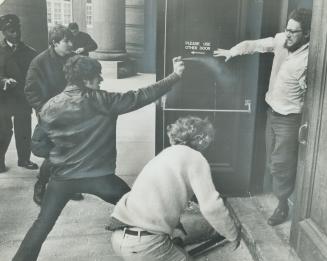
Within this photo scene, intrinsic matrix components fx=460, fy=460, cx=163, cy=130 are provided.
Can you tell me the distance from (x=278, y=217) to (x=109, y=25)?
1768mm

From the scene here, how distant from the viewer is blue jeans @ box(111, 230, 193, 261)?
7.41ft

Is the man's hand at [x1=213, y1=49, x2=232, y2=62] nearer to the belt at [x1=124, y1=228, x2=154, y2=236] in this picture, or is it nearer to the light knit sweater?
the light knit sweater

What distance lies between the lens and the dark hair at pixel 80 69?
2.52 meters

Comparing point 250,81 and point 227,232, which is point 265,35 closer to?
point 250,81

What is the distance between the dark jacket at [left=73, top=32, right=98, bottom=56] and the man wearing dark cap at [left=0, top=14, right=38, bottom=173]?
24 centimetres

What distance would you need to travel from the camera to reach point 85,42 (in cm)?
253

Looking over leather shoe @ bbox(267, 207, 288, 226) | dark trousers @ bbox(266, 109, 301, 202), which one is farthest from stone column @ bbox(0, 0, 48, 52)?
leather shoe @ bbox(267, 207, 288, 226)

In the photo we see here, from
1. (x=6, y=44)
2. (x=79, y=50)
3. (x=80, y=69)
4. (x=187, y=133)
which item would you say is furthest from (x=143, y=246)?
(x=6, y=44)

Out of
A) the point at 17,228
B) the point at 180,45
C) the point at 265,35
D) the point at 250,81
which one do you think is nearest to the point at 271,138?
the point at 250,81

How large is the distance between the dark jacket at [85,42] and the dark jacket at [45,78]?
3.8 inches

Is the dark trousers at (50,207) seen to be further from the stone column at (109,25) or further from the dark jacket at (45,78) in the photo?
the stone column at (109,25)

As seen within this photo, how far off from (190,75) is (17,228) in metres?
1.42

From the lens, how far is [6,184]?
2836 mm

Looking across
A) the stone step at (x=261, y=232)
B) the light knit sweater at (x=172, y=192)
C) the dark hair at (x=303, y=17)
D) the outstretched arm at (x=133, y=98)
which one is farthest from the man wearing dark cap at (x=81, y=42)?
the stone step at (x=261, y=232)
